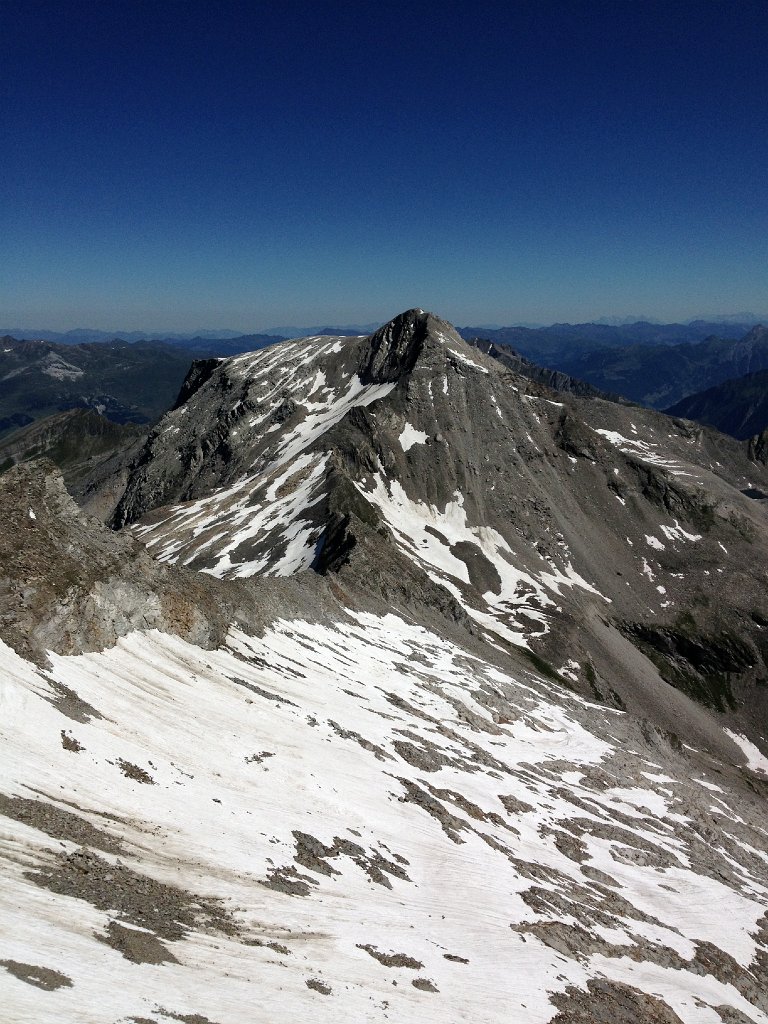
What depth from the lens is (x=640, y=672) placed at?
112 m

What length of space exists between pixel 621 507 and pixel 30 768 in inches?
5818

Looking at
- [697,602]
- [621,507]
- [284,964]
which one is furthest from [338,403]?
[284,964]

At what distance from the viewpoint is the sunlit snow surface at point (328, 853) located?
16609 millimetres

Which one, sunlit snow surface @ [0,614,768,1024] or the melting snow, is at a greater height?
Answer: the melting snow

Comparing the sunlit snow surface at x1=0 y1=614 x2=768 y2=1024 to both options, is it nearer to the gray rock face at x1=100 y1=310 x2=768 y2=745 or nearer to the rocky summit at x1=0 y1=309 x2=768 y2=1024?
the rocky summit at x1=0 y1=309 x2=768 y2=1024

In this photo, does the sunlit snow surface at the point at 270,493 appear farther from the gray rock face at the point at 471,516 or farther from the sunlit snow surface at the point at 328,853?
the sunlit snow surface at the point at 328,853

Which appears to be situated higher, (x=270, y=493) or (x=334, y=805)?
(x=270, y=493)

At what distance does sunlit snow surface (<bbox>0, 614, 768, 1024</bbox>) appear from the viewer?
54.5 feet

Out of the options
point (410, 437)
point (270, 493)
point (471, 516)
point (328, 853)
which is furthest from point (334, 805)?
point (410, 437)

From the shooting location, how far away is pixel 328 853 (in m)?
27.4

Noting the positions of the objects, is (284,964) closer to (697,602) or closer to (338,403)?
(697,602)

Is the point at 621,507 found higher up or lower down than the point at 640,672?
higher up

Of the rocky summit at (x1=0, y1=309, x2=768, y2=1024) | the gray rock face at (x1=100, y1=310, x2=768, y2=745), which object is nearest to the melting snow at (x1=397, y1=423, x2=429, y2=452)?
the gray rock face at (x1=100, y1=310, x2=768, y2=745)

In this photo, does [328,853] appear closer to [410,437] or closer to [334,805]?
[334,805]
